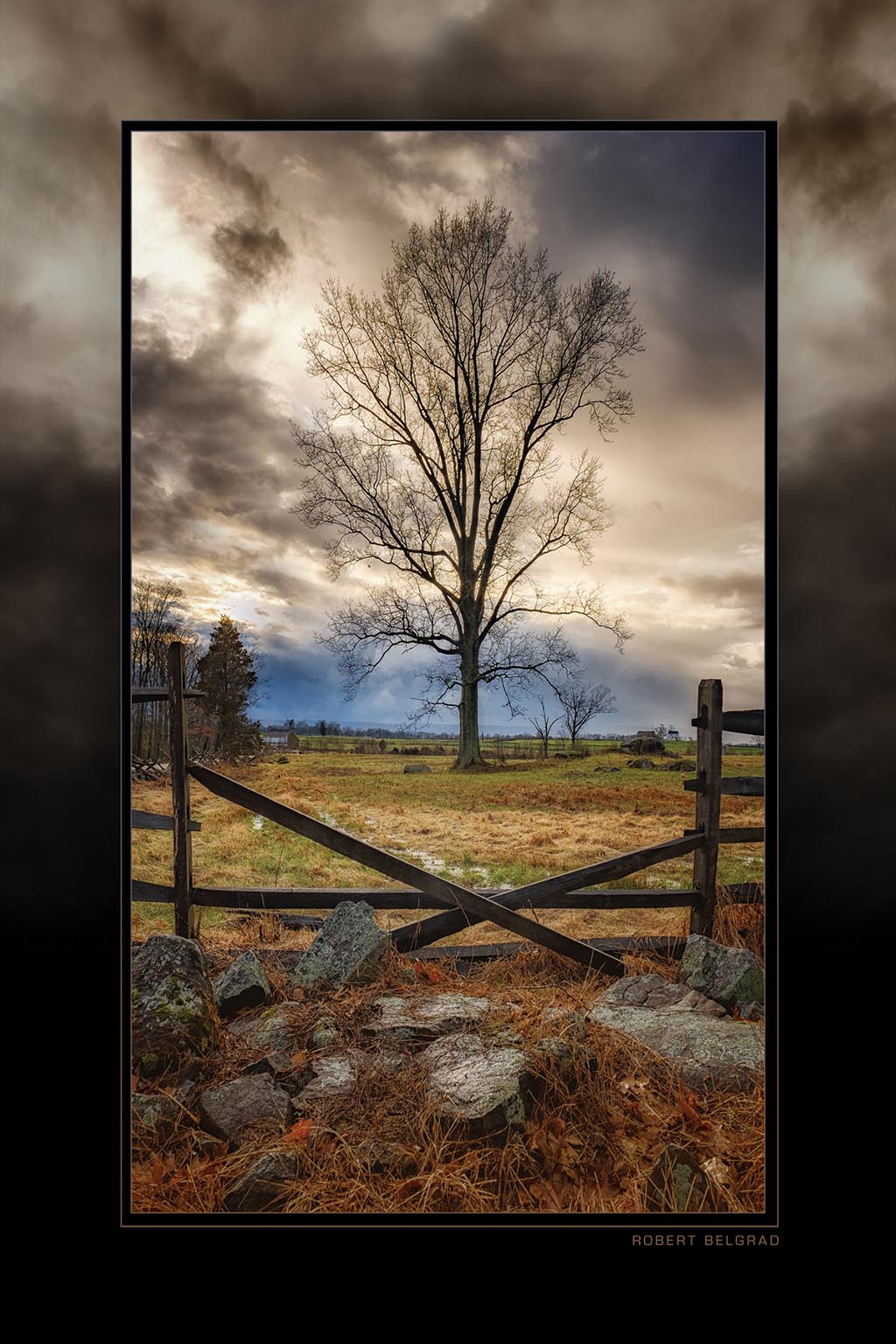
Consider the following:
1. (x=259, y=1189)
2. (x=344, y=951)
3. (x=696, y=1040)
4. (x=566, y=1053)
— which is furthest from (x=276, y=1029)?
(x=696, y=1040)

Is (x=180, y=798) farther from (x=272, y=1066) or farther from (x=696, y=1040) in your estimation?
(x=696, y=1040)

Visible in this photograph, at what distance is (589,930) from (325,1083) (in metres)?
1.63

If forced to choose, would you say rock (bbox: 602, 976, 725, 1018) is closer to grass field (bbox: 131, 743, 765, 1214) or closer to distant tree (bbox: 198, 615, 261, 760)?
grass field (bbox: 131, 743, 765, 1214)

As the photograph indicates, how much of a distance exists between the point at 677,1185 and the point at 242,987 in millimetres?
2372

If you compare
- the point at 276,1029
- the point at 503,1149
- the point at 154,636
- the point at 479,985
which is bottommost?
the point at 503,1149

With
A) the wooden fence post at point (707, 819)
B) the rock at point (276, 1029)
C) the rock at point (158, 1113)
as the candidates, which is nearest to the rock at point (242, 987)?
the rock at point (276, 1029)

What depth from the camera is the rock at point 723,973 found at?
314 centimetres

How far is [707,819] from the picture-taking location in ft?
11.2

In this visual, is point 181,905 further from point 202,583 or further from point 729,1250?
point 729,1250

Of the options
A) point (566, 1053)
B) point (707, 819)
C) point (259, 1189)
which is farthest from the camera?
point (707, 819)

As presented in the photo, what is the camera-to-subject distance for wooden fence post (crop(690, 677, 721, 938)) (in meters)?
3.26
